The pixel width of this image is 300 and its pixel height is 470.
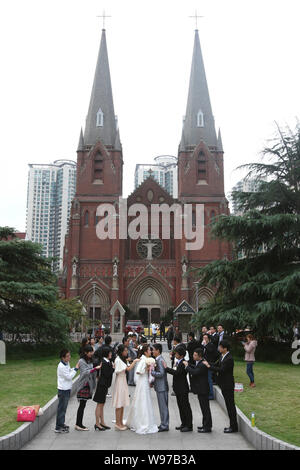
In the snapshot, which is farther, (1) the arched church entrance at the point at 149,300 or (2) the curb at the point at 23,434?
(1) the arched church entrance at the point at 149,300

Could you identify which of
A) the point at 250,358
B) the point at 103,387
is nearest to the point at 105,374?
the point at 103,387

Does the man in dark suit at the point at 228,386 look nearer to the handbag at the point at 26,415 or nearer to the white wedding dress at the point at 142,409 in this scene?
the white wedding dress at the point at 142,409

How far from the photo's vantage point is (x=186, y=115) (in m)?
50.8

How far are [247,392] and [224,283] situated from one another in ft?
29.1

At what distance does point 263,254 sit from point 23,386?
1230cm

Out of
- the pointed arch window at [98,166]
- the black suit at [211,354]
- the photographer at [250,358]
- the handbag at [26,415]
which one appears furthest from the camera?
the pointed arch window at [98,166]

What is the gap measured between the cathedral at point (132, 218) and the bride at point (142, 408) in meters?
33.6

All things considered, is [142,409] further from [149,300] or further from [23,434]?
[149,300]

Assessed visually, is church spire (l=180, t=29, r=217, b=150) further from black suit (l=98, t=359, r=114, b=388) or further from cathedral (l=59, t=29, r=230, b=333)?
black suit (l=98, t=359, r=114, b=388)

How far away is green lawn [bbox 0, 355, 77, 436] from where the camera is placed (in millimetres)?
8718

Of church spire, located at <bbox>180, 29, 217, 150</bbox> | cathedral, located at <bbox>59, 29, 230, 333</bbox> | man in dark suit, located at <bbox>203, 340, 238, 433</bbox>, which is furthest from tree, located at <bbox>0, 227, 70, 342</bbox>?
church spire, located at <bbox>180, 29, 217, 150</bbox>

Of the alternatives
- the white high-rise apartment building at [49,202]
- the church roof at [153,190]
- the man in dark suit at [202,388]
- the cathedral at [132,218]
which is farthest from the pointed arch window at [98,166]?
the white high-rise apartment building at [49,202]

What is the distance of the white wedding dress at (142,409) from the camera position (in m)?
8.05
